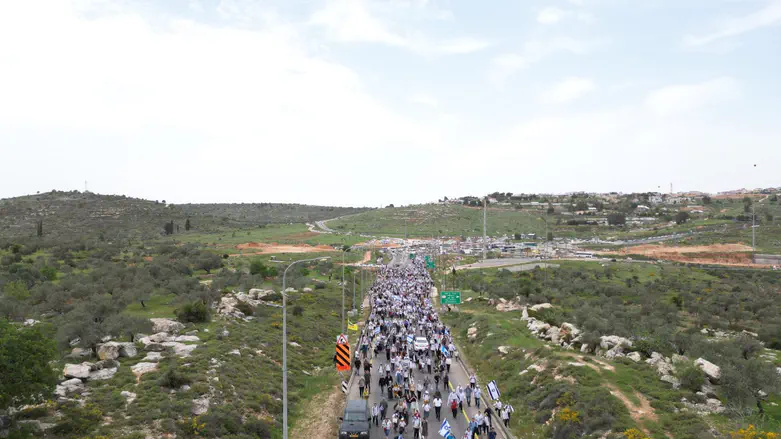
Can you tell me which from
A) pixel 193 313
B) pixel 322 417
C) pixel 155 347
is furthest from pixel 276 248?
pixel 322 417

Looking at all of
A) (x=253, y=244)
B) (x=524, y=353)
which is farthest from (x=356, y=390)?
(x=253, y=244)

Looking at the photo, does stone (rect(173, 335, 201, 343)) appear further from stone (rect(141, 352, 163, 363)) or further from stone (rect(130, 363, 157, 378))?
stone (rect(130, 363, 157, 378))

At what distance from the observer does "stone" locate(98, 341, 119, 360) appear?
83.7ft

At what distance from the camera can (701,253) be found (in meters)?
102

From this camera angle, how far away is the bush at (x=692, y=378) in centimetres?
2267

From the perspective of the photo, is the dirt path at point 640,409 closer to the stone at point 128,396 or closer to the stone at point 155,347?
the stone at point 128,396

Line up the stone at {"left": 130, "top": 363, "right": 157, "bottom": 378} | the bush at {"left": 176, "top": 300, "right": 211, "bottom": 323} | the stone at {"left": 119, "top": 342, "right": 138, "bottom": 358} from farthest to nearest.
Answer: the bush at {"left": 176, "top": 300, "right": 211, "bottom": 323}, the stone at {"left": 119, "top": 342, "right": 138, "bottom": 358}, the stone at {"left": 130, "top": 363, "right": 157, "bottom": 378}

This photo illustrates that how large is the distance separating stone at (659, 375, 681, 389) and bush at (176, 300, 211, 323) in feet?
99.6

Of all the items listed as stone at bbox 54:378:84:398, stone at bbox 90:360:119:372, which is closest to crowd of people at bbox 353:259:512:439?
stone at bbox 90:360:119:372

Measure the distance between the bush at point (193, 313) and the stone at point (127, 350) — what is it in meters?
8.32

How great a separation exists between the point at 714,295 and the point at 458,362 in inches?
1472

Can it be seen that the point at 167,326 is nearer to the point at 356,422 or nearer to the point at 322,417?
the point at 322,417

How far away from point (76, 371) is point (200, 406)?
6507 millimetres

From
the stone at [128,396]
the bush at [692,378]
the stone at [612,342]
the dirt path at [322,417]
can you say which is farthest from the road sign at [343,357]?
the bush at [692,378]
